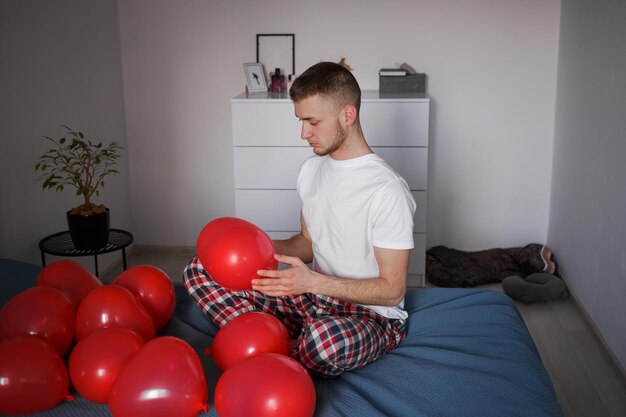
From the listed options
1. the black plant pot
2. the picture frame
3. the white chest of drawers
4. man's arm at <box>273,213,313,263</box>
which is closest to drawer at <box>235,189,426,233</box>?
the white chest of drawers

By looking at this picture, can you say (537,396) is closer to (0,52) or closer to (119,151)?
(0,52)

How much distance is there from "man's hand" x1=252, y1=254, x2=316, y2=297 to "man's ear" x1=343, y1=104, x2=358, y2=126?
0.47 metres

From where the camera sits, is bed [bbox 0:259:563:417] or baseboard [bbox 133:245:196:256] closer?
bed [bbox 0:259:563:417]

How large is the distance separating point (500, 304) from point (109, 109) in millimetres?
2601

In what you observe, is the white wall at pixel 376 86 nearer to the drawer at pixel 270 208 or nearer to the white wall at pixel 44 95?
the white wall at pixel 44 95

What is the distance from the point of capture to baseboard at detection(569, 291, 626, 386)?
8.84ft

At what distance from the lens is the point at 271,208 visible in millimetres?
3801

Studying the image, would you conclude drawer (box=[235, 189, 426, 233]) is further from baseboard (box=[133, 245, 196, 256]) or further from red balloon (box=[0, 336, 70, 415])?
red balloon (box=[0, 336, 70, 415])

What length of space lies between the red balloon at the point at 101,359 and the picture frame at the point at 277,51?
2600 mm

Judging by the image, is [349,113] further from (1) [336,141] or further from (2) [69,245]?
(2) [69,245]

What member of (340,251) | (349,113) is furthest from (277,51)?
(340,251)

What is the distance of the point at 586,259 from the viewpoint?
10.6ft

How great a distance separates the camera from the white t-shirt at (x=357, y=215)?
6.50ft

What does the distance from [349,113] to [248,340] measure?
737 mm
